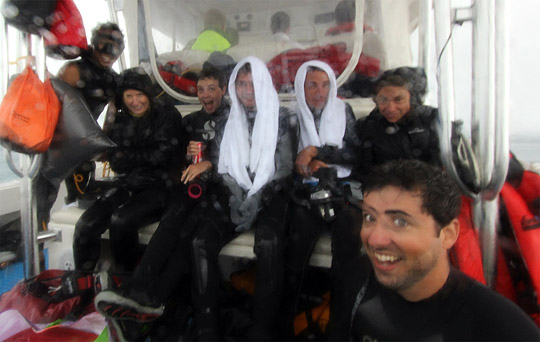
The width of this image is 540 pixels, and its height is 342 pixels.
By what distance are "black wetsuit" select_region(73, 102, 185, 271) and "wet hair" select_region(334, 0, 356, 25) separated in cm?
135

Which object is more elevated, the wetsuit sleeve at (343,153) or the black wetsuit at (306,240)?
the wetsuit sleeve at (343,153)

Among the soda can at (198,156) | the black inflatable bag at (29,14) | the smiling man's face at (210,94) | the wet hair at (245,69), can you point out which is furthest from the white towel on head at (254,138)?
the black inflatable bag at (29,14)

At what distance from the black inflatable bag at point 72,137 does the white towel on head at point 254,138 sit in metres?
0.62

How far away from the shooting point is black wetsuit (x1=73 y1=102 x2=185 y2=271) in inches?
72.6

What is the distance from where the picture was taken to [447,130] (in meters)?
1.28

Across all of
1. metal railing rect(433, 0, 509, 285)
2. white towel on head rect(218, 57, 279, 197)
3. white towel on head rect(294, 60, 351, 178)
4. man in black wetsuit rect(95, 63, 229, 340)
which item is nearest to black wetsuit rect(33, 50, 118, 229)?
man in black wetsuit rect(95, 63, 229, 340)

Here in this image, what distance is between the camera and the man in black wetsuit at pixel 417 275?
36.5 inches

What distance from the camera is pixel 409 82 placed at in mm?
A: 1741

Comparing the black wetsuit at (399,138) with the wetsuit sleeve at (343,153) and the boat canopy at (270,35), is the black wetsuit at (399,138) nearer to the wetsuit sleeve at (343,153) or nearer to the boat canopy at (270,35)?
the wetsuit sleeve at (343,153)

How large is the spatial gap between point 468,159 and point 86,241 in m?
1.91

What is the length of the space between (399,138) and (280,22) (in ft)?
4.73

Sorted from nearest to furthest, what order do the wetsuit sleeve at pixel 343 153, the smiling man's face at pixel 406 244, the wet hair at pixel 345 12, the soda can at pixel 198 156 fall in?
the smiling man's face at pixel 406 244
the wetsuit sleeve at pixel 343 153
the soda can at pixel 198 156
the wet hair at pixel 345 12

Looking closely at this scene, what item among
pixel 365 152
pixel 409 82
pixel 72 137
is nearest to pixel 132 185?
pixel 72 137

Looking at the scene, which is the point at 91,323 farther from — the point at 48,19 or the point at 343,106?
the point at 343,106
